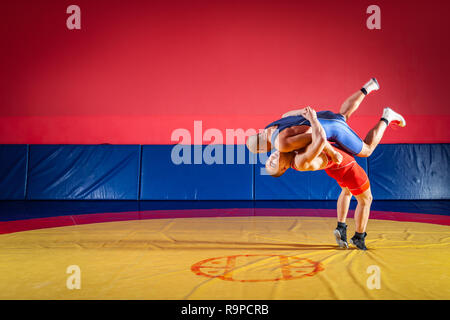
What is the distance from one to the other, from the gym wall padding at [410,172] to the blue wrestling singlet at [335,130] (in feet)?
12.8

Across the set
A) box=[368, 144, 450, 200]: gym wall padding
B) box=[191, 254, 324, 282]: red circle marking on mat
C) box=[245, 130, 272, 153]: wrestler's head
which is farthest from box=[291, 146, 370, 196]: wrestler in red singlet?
box=[368, 144, 450, 200]: gym wall padding

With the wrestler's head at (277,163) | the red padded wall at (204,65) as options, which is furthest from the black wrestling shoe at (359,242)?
the red padded wall at (204,65)

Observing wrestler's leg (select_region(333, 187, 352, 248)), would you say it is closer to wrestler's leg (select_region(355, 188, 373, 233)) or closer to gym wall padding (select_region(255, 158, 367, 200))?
wrestler's leg (select_region(355, 188, 373, 233))

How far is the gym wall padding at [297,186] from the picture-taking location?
6.84 m

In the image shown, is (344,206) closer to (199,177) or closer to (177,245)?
(177,245)

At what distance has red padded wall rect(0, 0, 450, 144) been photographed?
24.2ft

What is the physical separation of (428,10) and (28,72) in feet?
25.7

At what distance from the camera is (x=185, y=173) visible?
7008mm

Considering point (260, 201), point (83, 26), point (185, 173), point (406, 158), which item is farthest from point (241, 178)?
point (83, 26)

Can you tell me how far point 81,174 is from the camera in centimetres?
697

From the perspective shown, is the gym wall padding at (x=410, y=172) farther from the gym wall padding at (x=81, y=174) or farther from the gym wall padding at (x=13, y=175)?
the gym wall padding at (x=13, y=175)

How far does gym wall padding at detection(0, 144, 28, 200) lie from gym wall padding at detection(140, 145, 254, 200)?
7.03 feet

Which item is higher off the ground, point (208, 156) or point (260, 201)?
point (208, 156)
